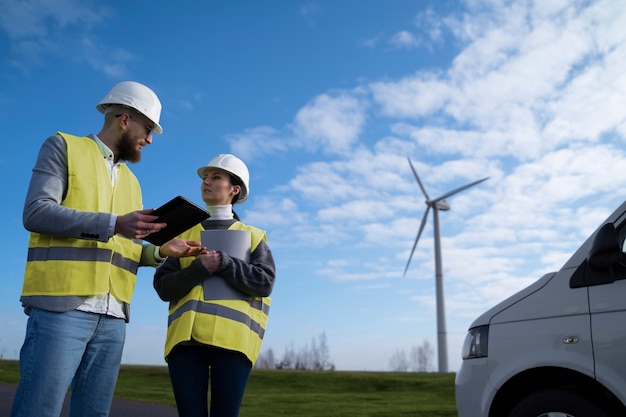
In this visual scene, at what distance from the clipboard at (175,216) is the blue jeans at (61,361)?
484 millimetres

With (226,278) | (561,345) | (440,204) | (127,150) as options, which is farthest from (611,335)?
(440,204)

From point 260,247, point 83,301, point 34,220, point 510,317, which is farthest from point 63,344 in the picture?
point 510,317

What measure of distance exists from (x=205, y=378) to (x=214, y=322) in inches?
12.6

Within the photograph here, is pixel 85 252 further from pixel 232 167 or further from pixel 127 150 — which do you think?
pixel 232 167

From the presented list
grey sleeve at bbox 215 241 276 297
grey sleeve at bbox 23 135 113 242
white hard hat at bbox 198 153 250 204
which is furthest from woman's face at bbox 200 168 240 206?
grey sleeve at bbox 23 135 113 242

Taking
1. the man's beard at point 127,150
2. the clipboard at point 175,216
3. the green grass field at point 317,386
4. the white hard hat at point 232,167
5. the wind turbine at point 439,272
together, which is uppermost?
the wind turbine at point 439,272

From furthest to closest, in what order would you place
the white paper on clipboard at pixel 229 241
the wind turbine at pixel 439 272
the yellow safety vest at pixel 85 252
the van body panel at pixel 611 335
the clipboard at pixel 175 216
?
the wind turbine at pixel 439 272
the white paper on clipboard at pixel 229 241
the van body panel at pixel 611 335
the clipboard at pixel 175 216
the yellow safety vest at pixel 85 252

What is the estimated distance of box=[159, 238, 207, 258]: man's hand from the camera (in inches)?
128

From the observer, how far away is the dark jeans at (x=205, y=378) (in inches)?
133

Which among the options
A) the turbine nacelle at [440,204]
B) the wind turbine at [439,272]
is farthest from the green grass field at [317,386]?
the turbine nacelle at [440,204]

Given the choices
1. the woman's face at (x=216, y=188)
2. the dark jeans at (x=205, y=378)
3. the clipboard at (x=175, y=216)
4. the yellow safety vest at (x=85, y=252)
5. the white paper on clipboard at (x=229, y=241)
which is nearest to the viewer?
the yellow safety vest at (x=85, y=252)

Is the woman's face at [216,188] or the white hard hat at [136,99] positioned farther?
the woman's face at [216,188]

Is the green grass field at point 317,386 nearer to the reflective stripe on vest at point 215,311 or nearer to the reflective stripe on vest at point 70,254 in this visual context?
the reflective stripe on vest at point 215,311

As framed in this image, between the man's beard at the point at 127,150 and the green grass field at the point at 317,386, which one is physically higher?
the man's beard at the point at 127,150
